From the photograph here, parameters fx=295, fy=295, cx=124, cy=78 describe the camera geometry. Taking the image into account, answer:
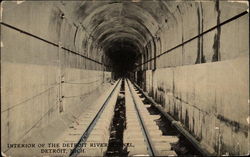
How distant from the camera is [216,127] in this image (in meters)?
5.76

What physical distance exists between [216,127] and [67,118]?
216 inches

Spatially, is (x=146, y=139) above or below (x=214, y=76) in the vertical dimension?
below

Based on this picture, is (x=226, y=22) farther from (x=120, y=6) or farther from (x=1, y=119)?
(x=120, y=6)

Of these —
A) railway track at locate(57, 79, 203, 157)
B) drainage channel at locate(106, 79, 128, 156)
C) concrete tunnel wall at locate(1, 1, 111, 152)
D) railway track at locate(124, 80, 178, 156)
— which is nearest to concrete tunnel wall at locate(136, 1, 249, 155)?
railway track at locate(124, 80, 178, 156)

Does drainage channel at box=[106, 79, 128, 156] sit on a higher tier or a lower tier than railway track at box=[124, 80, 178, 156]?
lower

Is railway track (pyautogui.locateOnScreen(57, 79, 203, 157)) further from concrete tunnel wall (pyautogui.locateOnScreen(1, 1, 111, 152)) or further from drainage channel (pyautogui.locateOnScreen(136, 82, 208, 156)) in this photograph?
concrete tunnel wall (pyautogui.locateOnScreen(1, 1, 111, 152))

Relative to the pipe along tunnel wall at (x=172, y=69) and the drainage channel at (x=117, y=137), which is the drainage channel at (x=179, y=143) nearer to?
the pipe along tunnel wall at (x=172, y=69)

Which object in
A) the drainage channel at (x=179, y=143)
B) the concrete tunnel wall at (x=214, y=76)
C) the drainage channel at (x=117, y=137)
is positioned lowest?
the drainage channel at (x=117, y=137)

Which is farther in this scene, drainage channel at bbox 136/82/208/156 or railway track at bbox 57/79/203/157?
drainage channel at bbox 136/82/208/156

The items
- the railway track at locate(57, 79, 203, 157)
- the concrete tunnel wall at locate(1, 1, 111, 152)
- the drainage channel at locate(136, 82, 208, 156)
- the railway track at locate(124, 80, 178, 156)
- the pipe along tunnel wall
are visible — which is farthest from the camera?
the drainage channel at locate(136, 82, 208, 156)

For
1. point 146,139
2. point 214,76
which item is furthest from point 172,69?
point 214,76

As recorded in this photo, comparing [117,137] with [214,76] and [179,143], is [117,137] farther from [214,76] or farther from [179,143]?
[214,76]

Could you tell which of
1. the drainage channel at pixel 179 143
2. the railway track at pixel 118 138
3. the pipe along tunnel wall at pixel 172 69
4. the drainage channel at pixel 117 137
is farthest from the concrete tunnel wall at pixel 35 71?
the drainage channel at pixel 179 143

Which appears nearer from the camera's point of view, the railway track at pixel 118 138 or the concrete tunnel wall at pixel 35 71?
the concrete tunnel wall at pixel 35 71
